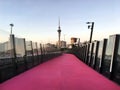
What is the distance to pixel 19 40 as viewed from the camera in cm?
1677

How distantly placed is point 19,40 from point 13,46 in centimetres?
191

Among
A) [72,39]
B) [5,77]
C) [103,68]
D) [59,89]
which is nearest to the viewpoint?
[59,89]

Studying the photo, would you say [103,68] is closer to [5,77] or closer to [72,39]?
[5,77]

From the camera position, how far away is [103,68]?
44.4 feet

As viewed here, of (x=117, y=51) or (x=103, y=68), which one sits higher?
(x=117, y=51)

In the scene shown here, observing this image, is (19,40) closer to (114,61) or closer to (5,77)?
(5,77)

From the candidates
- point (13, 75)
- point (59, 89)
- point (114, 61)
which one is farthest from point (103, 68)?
point (59, 89)

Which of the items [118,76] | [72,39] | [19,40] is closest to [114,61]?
[118,76]

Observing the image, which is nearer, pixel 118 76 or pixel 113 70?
pixel 118 76

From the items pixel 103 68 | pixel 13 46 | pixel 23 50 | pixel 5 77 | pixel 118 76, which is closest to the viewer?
pixel 118 76

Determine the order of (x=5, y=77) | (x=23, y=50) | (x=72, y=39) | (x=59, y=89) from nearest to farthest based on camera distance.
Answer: (x=59, y=89)
(x=5, y=77)
(x=23, y=50)
(x=72, y=39)

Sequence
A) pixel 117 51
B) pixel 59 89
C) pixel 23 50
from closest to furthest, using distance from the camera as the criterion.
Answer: pixel 59 89 → pixel 117 51 → pixel 23 50

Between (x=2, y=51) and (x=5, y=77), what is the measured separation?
1926 millimetres

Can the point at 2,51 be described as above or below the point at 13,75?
above
